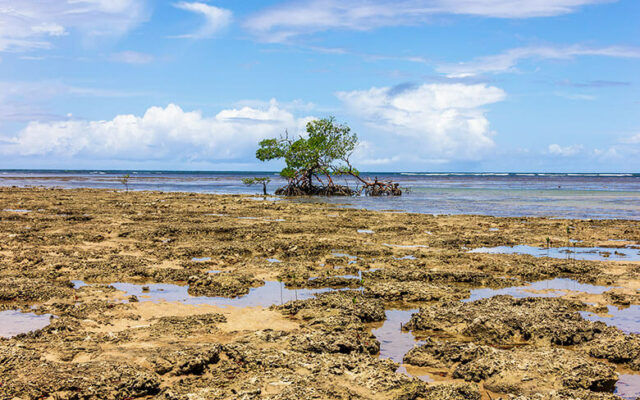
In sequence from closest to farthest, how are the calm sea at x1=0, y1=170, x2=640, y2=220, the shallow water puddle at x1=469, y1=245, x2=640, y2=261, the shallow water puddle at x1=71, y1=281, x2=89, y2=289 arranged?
the shallow water puddle at x1=71, y1=281, x2=89, y2=289 → the shallow water puddle at x1=469, y1=245, x2=640, y2=261 → the calm sea at x1=0, y1=170, x2=640, y2=220

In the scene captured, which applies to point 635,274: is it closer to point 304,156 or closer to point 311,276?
point 311,276

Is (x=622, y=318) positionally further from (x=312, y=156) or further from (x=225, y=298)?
(x=312, y=156)

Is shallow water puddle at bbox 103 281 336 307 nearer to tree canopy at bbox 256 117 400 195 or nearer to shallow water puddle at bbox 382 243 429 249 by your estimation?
shallow water puddle at bbox 382 243 429 249

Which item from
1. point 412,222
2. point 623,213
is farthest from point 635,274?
point 623,213

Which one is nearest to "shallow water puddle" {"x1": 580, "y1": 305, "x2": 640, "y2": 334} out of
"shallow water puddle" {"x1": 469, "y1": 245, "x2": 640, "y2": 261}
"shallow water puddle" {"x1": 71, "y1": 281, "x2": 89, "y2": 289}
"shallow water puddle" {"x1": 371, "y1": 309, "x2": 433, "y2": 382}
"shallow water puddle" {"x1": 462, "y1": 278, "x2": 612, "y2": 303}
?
"shallow water puddle" {"x1": 462, "y1": 278, "x2": 612, "y2": 303}

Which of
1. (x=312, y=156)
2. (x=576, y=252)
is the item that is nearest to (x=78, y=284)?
(x=576, y=252)

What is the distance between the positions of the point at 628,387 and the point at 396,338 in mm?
2686

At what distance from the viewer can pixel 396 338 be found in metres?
6.59

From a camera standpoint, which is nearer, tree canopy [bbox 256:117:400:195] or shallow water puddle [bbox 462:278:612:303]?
shallow water puddle [bbox 462:278:612:303]

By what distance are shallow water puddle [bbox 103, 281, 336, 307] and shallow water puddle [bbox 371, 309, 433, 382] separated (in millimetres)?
1758

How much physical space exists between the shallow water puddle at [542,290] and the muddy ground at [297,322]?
A: 254mm

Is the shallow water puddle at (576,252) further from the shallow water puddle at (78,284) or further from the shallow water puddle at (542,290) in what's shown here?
the shallow water puddle at (78,284)

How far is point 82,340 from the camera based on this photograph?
Answer: 6.16 metres

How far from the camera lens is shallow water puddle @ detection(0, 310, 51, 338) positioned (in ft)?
21.6
